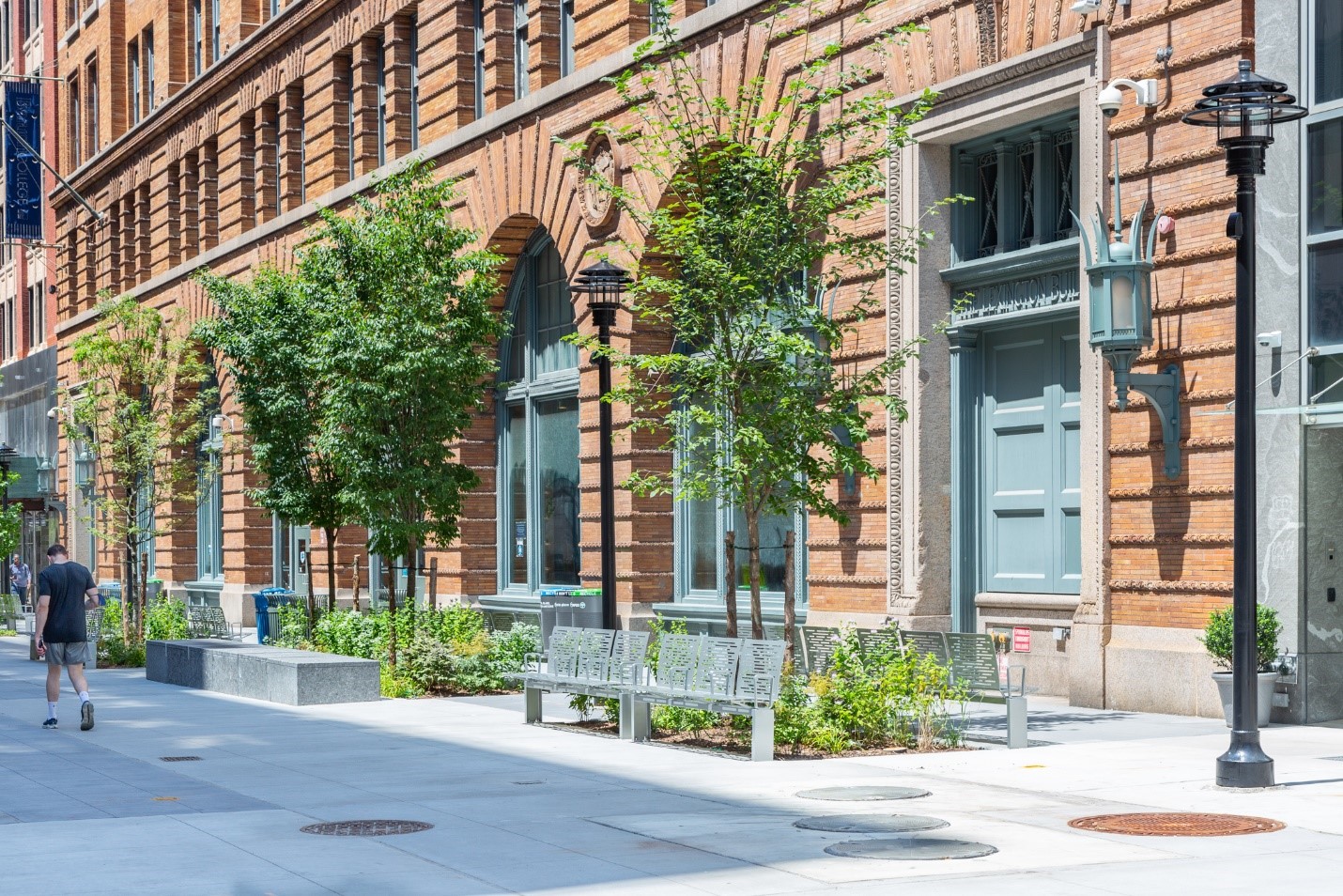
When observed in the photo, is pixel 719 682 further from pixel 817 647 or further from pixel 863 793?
pixel 817 647

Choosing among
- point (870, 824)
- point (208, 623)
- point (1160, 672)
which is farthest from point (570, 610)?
point (870, 824)

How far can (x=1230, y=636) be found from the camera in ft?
54.9

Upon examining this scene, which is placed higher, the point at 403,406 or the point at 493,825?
the point at 403,406

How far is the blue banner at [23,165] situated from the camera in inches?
2411

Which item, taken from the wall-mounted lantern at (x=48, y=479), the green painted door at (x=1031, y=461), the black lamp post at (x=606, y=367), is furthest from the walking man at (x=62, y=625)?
the wall-mounted lantern at (x=48, y=479)

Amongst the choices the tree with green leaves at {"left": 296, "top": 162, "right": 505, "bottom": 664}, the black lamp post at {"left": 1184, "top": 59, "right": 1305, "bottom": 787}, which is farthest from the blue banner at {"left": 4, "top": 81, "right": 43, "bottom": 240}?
the black lamp post at {"left": 1184, "top": 59, "right": 1305, "bottom": 787}

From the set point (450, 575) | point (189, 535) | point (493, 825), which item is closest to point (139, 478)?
point (450, 575)

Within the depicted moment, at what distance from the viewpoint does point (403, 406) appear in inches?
925

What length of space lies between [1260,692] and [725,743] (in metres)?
5.12

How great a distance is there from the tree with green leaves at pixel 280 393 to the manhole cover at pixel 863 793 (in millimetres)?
14210

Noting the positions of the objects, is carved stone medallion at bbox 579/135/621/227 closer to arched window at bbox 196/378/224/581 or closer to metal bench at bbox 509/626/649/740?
metal bench at bbox 509/626/649/740

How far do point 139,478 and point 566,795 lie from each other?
2223 centimetres

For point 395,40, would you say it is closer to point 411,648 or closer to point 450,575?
point 450,575

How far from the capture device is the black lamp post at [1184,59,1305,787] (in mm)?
12602
